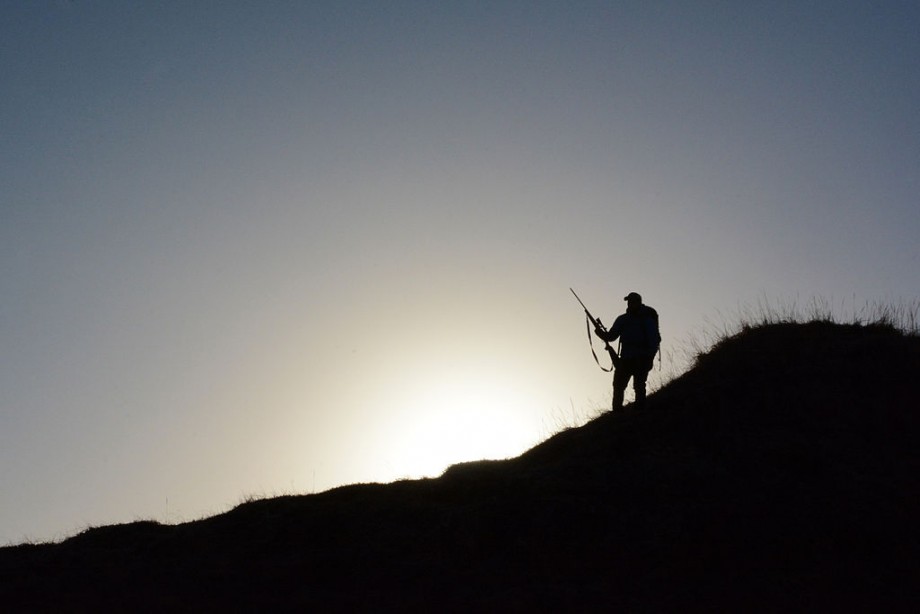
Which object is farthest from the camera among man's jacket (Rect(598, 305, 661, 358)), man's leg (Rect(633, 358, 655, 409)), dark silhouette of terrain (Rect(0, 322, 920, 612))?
man's leg (Rect(633, 358, 655, 409))

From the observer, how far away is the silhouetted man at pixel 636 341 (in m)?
14.5

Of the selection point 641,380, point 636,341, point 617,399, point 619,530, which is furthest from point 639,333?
point 619,530

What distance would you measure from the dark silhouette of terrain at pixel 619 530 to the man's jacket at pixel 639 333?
1381 mm

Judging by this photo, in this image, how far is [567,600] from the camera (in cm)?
902

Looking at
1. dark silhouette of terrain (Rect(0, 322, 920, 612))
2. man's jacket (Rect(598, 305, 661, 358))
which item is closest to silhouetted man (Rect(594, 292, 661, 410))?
man's jacket (Rect(598, 305, 661, 358))

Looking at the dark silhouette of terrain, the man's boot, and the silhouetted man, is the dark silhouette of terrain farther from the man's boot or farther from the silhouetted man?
the silhouetted man

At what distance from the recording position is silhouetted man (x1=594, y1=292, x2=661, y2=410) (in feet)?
47.6

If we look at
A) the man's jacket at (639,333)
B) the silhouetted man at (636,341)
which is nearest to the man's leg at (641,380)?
the silhouetted man at (636,341)

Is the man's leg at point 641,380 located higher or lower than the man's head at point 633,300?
lower

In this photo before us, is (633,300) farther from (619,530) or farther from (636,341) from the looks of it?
(619,530)

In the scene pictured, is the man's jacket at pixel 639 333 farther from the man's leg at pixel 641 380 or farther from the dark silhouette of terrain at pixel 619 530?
the dark silhouette of terrain at pixel 619 530

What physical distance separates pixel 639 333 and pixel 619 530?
14.2 ft

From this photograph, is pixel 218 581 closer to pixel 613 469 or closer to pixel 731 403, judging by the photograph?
pixel 613 469

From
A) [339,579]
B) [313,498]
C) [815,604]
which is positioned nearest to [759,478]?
[815,604]
